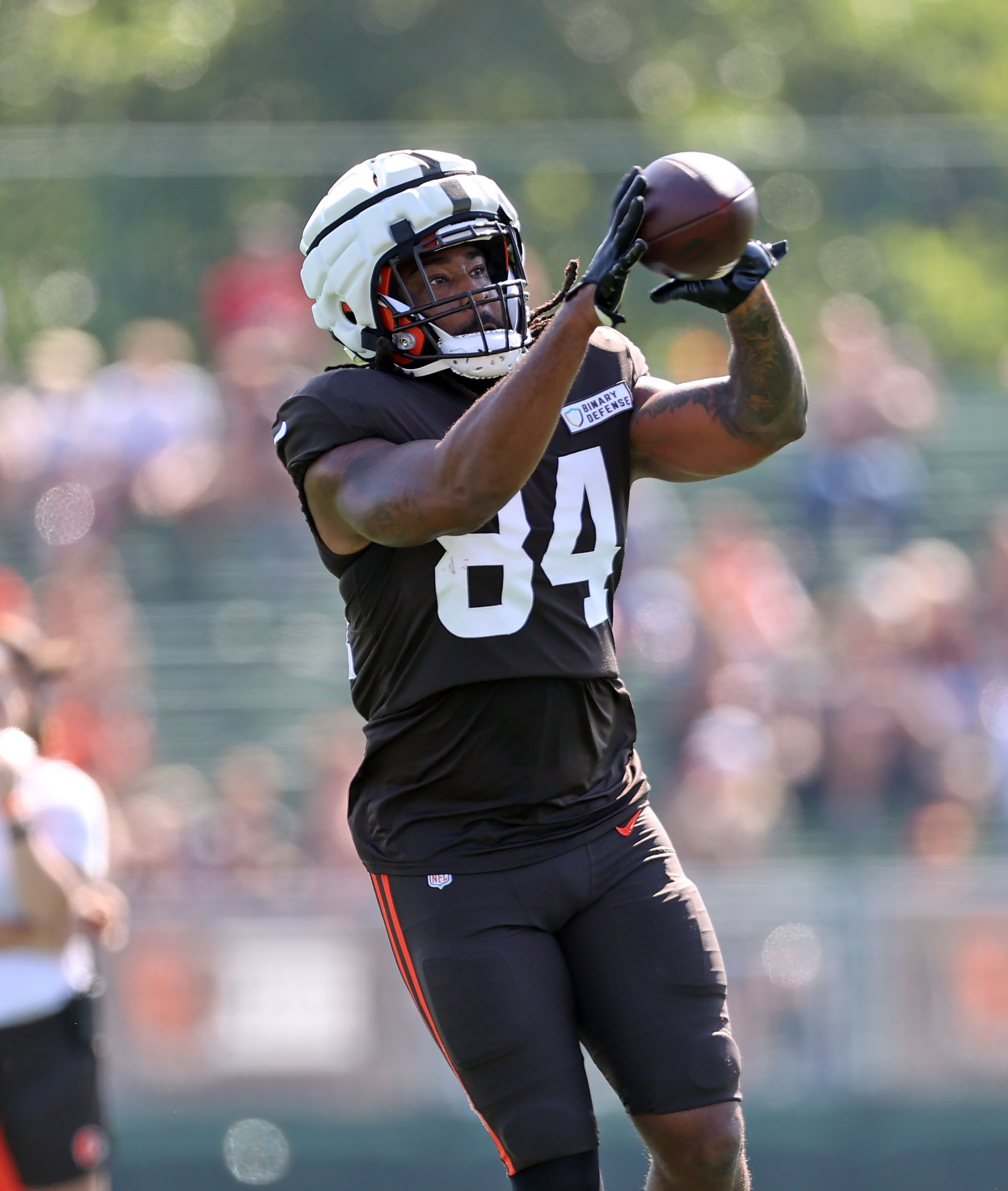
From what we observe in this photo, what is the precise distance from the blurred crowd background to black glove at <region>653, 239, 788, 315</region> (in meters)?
4.17

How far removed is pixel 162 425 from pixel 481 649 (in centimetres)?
498

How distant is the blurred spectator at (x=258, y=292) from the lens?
8203 millimetres

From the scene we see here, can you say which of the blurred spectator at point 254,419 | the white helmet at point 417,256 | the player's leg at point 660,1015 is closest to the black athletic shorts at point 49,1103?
the player's leg at point 660,1015

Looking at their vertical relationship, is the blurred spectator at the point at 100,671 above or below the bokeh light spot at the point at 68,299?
below

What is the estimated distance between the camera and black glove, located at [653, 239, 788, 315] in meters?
2.99

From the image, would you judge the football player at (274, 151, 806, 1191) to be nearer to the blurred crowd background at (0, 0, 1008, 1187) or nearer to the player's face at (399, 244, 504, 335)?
the player's face at (399, 244, 504, 335)

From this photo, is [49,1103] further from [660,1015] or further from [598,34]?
[598,34]

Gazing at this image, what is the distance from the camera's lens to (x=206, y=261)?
827 centimetres

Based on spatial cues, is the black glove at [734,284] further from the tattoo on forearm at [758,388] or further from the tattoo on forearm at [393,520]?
the tattoo on forearm at [393,520]

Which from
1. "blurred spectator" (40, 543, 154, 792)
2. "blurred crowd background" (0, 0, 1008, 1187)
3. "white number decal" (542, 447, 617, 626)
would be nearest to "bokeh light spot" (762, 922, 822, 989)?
"blurred crowd background" (0, 0, 1008, 1187)

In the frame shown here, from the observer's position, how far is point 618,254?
2.83 m

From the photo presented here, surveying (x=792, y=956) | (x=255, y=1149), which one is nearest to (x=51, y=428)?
(x=255, y=1149)

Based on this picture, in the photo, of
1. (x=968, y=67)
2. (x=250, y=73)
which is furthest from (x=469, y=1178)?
(x=968, y=67)

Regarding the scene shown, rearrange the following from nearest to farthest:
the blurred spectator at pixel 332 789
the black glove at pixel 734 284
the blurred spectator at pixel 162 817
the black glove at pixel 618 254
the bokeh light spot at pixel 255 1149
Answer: the black glove at pixel 618 254, the black glove at pixel 734 284, the bokeh light spot at pixel 255 1149, the blurred spectator at pixel 162 817, the blurred spectator at pixel 332 789
